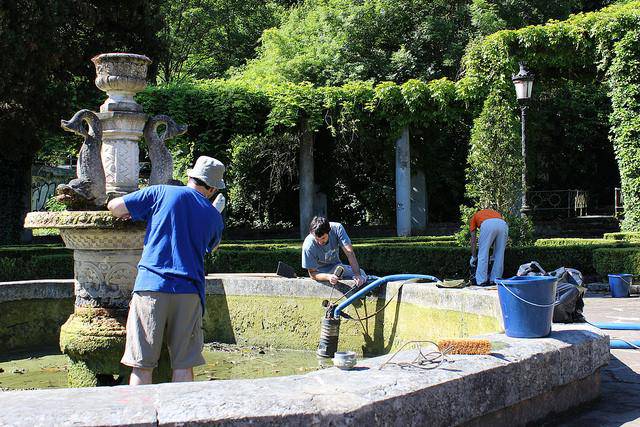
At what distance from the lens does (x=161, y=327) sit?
418 centimetres

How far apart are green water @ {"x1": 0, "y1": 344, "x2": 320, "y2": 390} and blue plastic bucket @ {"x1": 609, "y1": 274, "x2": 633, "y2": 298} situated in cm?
657

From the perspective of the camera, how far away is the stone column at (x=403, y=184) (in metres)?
22.3

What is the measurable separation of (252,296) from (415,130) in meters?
17.5

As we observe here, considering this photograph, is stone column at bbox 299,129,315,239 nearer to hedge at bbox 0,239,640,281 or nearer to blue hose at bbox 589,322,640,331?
hedge at bbox 0,239,640,281

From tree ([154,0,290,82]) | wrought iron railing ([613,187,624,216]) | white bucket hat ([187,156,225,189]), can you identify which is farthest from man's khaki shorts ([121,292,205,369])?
tree ([154,0,290,82])

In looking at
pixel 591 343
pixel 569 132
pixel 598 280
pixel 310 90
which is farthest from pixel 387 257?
pixel 569 132

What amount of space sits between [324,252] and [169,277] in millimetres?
3240

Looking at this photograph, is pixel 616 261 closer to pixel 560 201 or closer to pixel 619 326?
pixel 619 326

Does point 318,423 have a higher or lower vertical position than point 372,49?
lower

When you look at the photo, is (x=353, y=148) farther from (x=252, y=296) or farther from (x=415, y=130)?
(x=252, y=296)

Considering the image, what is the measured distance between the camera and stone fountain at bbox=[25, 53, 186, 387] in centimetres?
569

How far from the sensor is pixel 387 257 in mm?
14305

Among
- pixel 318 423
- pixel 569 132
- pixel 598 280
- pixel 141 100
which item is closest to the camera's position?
pixel 318 423

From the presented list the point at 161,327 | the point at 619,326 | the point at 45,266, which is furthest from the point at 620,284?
the point at 45,266
